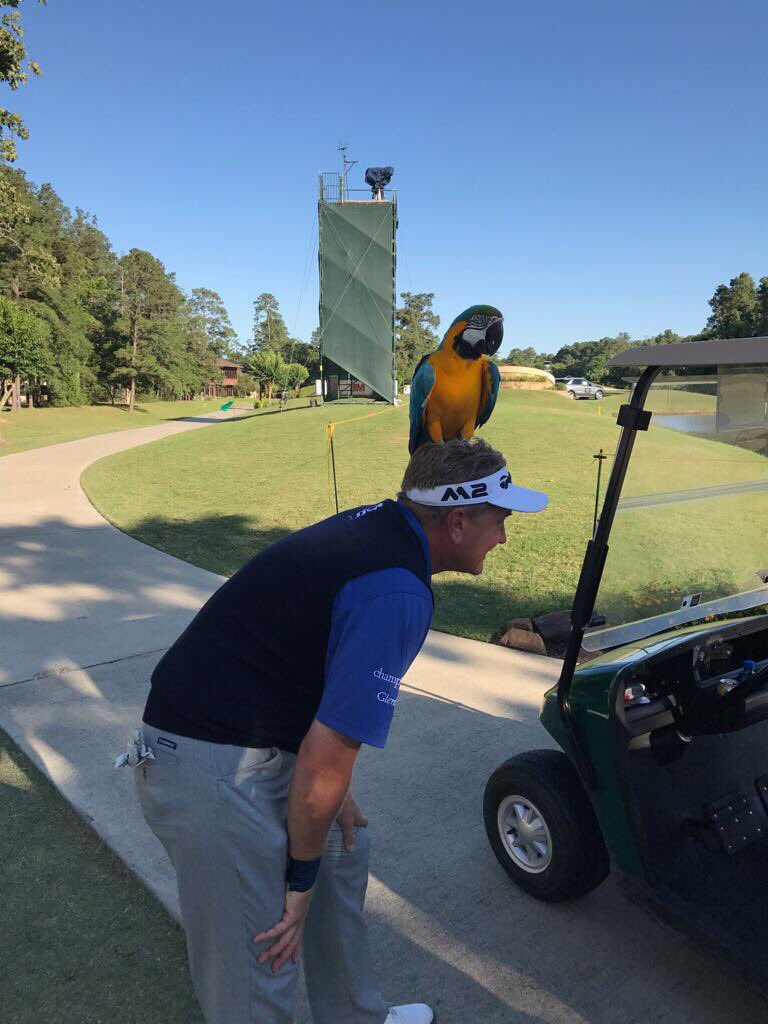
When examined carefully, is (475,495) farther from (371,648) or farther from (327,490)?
(327,490)

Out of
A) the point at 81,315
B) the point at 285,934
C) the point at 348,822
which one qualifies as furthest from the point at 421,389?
the point at 81,315

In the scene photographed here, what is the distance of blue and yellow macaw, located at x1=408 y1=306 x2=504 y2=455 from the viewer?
13.2 ft

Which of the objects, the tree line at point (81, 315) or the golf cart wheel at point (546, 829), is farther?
the tree line at point (81, 315)

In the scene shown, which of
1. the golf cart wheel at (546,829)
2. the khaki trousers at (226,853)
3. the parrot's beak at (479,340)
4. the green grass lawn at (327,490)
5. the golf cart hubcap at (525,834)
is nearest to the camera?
the khaki trousers at (226,853)

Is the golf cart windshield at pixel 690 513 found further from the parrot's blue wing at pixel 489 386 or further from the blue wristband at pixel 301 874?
the parrot's blue wing at pixel 489 386

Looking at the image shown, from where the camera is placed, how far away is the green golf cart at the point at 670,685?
1.94 metres

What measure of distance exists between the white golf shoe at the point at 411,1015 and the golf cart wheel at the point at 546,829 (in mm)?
598

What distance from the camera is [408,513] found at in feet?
4.59

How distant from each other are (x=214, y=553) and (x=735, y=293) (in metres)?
52.7

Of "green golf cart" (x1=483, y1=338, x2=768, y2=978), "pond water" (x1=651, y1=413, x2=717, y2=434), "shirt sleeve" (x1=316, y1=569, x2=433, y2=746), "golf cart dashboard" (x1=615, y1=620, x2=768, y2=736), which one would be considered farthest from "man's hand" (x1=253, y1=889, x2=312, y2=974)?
"pond water" (x1=651, y1=413, x2=717, y2=434)

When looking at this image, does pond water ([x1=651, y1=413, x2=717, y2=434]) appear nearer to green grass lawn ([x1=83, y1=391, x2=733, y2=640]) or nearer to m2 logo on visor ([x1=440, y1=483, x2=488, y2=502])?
green grass lawn ([x1=83, y1=391, x2=733, y2=640])

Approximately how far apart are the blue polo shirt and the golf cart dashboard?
3.57 feet

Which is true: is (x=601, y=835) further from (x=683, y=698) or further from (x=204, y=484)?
(x=204, y=484)

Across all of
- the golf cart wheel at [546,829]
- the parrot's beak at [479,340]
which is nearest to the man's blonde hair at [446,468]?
the golf cart wheel at [546,829]
